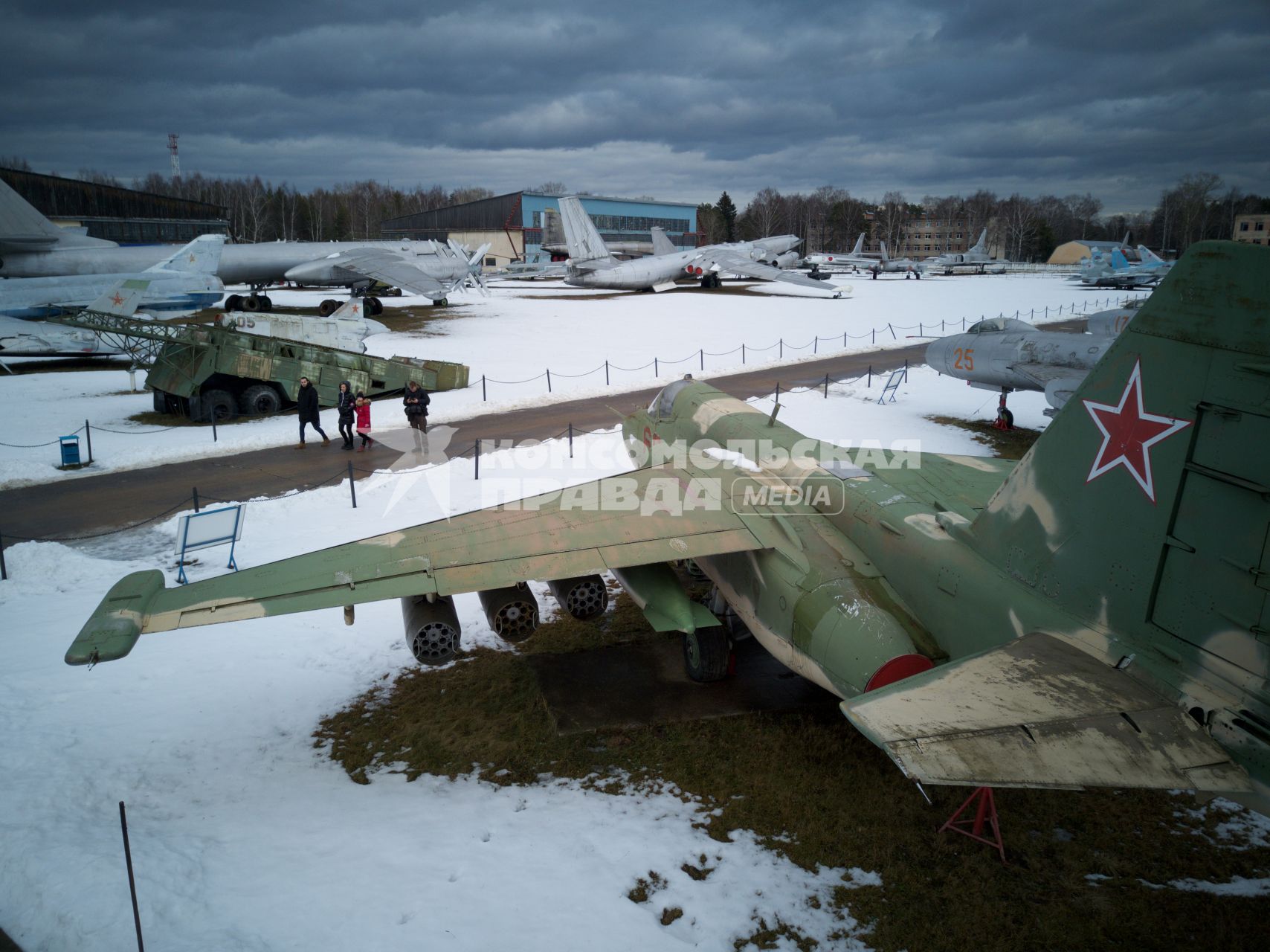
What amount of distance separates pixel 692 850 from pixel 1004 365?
16.9 m

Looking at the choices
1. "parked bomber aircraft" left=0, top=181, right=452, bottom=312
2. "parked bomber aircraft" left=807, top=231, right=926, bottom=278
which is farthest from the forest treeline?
"parked bomber aircraft" left=0, top=181, right=452, bottom=312

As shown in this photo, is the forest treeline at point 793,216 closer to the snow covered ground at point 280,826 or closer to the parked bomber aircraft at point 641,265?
the parked bomber aircraft at point 641,265

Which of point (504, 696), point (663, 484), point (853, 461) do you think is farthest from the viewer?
point (853, 461)

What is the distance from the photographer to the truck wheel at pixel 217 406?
797 inches

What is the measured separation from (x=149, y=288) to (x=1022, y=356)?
31.2 metres

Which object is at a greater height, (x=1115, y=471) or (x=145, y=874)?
(x=1115, y=471)

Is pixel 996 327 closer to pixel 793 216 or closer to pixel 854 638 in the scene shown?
pixel 854 638

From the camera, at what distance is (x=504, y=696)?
28.1 feet

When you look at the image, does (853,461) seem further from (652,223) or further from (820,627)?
(652,223)

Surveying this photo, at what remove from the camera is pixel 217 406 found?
20.4 metres

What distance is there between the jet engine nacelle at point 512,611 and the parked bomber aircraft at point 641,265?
151ft

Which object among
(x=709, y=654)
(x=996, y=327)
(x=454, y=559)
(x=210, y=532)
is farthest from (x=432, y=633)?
(x=996, y=327)

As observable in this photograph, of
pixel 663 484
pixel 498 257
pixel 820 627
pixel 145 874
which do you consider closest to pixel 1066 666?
pixel 820 627

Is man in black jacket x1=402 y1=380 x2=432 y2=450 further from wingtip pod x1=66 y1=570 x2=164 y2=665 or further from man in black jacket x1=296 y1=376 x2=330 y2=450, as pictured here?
wingtip pod x1=66 y1=570 x2=164 y2=665
